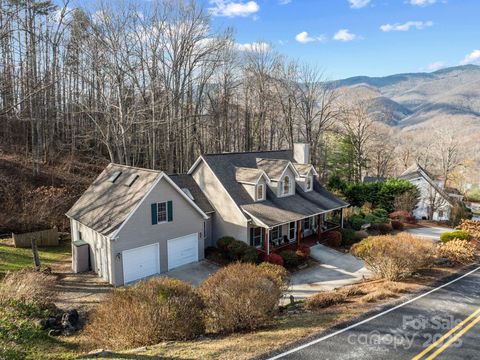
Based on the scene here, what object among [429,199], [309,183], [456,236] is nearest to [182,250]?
[309,183]

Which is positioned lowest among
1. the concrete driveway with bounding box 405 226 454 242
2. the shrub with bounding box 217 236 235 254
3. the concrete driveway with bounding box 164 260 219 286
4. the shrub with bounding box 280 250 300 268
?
the concrete driveway with bounding box 164 260 219 286

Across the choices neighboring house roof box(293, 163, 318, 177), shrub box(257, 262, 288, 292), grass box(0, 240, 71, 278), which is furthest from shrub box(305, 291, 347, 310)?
grass box(0, 240, 71, 278)

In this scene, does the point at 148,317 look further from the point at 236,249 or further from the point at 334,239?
the point at 334,239

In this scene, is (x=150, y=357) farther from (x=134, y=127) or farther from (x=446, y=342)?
(x=134, y=127)

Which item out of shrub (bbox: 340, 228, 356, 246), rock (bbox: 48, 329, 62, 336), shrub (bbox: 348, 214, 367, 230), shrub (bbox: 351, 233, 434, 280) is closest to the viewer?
rock (bbox: 48, 329, 62, 336)

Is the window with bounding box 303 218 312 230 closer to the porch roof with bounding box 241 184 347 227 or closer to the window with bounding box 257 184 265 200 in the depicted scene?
the porch roof with bounding box 241 184 347 227

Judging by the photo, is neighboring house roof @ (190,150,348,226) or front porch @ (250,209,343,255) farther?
front porch @ (250,209,343,255)
